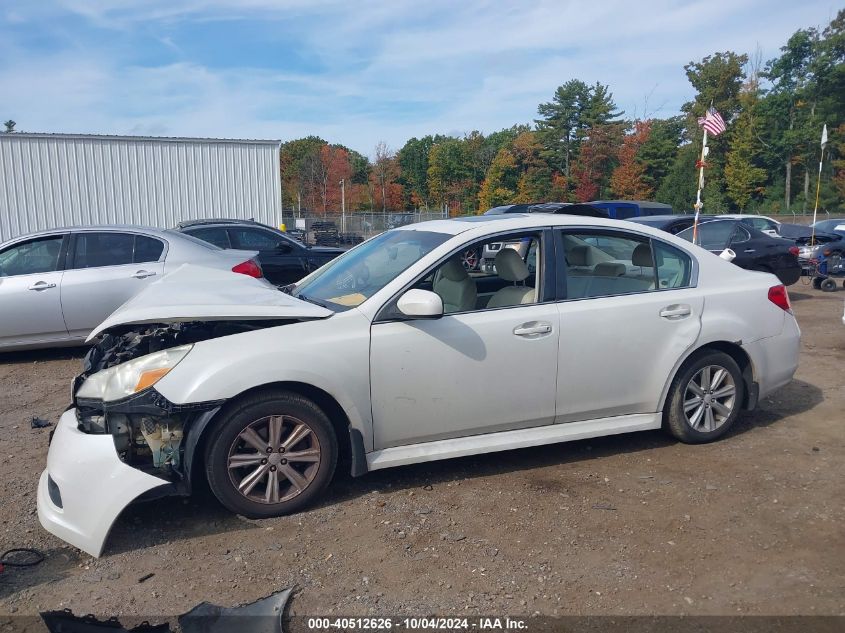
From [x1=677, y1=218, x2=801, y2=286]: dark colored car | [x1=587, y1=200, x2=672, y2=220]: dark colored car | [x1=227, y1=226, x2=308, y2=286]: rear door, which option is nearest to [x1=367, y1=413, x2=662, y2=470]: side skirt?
[x1=227, y1=226, x2=308, y2=286]: rear door

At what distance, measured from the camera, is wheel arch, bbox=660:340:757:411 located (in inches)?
195

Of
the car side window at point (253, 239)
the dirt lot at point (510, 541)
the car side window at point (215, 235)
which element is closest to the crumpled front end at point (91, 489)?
the dirt lot at point (510, 541)

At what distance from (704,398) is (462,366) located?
193cm

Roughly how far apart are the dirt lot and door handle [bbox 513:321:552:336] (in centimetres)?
93

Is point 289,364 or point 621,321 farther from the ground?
point 621,321

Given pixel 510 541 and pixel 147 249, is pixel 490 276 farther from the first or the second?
pixel 147 249

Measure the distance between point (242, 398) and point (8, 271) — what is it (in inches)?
226

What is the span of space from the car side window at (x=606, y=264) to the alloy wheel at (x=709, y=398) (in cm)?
74

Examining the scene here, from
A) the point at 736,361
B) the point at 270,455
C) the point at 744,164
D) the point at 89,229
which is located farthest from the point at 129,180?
the point at 744,164

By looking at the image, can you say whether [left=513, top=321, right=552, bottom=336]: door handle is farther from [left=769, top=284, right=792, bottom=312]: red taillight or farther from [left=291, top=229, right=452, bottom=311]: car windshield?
[left=769, top=284, right=792, bottom=312]: red taillight

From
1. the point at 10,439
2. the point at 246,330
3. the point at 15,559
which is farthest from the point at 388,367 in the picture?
the point at 10,439

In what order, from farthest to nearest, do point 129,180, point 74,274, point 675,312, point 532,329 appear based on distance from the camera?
point 129,180, point 74,274, point 675,312, point 532,329

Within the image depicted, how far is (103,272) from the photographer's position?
323 inches

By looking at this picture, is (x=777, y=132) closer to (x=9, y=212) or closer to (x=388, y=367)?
(x=9, y=212)
